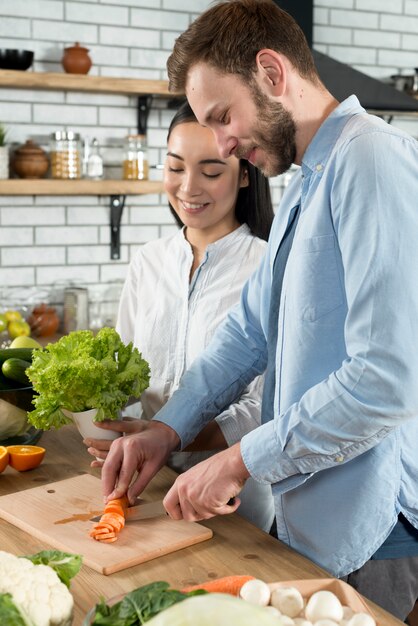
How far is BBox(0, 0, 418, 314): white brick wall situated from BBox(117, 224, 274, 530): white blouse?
75.2 inches

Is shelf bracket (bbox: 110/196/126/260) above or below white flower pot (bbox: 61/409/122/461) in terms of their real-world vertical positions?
above

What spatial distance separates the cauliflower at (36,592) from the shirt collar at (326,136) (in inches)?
35.0

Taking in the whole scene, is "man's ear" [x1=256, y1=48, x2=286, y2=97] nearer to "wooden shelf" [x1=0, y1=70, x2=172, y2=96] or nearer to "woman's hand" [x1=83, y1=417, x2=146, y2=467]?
"woman's hand" [x1=83, y1=417, x2=146, y2=467]

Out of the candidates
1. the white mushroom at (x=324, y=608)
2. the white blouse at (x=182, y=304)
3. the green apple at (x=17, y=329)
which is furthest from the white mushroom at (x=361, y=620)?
the green apple at (x=17, y=329)

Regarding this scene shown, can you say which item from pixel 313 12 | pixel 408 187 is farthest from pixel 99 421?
pixel 313 12

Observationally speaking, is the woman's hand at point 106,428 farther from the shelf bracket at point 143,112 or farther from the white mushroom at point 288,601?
the shelf bracket at point 143,112

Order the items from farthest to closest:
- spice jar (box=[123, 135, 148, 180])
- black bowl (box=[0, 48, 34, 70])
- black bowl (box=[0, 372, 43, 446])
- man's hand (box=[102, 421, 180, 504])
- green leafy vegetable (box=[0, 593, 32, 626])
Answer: spice jar (box=[123, 135, 148, 180]), black bowl (box=[0, 48, 34, 70]), black bowl (box=[0, 372, 43, 446]), man's hand (box=[102, 421, 180, 504]), green leafy vegetable (box=[0, 593, 32, 626])

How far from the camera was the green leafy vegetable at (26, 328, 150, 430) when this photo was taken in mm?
1773

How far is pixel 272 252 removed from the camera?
1.82 metres

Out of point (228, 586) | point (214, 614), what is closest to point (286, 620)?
point (228, 586)

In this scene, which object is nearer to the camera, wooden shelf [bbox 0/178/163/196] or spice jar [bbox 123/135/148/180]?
wooden shelf [bbox 0/178/163/196]

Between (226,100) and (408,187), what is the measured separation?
405 mm

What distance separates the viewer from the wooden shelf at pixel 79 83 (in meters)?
3.89

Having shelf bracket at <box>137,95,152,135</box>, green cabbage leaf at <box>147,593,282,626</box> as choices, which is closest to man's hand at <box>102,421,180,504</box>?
green cabbage leaf at <box>147,593,282,626</box>
